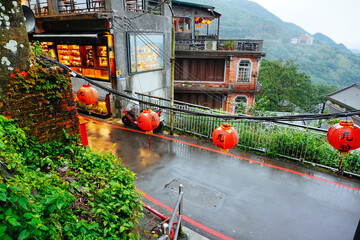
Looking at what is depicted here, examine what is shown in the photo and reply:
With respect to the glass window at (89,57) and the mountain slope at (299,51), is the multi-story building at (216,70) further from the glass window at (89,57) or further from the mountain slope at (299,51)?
the mountain slope at (299,51)

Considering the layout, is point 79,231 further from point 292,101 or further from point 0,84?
point 292,101

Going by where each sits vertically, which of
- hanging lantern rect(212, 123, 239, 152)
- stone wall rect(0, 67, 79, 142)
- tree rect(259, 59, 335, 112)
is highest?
stone wall rect(0, 67, 79, 142)

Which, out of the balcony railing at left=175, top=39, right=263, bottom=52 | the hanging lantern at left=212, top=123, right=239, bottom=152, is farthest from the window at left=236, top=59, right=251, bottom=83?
the hanging lantern at left=212, top=123, right=239, bottom=152

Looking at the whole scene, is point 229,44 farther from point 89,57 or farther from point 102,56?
point 89,57

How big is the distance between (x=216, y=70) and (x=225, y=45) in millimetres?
2426

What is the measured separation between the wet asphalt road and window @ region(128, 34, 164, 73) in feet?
20.6

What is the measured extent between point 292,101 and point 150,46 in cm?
2641

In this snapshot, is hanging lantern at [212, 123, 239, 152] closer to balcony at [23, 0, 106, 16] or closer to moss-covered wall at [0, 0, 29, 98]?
moss-covered wall at [0, 0, 29, 98]

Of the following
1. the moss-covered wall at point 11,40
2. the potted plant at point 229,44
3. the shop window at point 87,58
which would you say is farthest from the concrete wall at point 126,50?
the moss-covered wall at point 11,40

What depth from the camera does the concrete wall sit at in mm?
12812

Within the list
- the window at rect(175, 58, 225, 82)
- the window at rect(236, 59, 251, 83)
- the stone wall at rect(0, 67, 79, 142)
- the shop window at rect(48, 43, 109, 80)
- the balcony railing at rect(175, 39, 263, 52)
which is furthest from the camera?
the window at rect(175, 58, 225, 82)

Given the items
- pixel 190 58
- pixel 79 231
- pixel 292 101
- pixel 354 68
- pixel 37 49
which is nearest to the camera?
pixel 79 231

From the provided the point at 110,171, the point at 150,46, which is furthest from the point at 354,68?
the point at 110,171

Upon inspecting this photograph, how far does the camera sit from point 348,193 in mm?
7387
